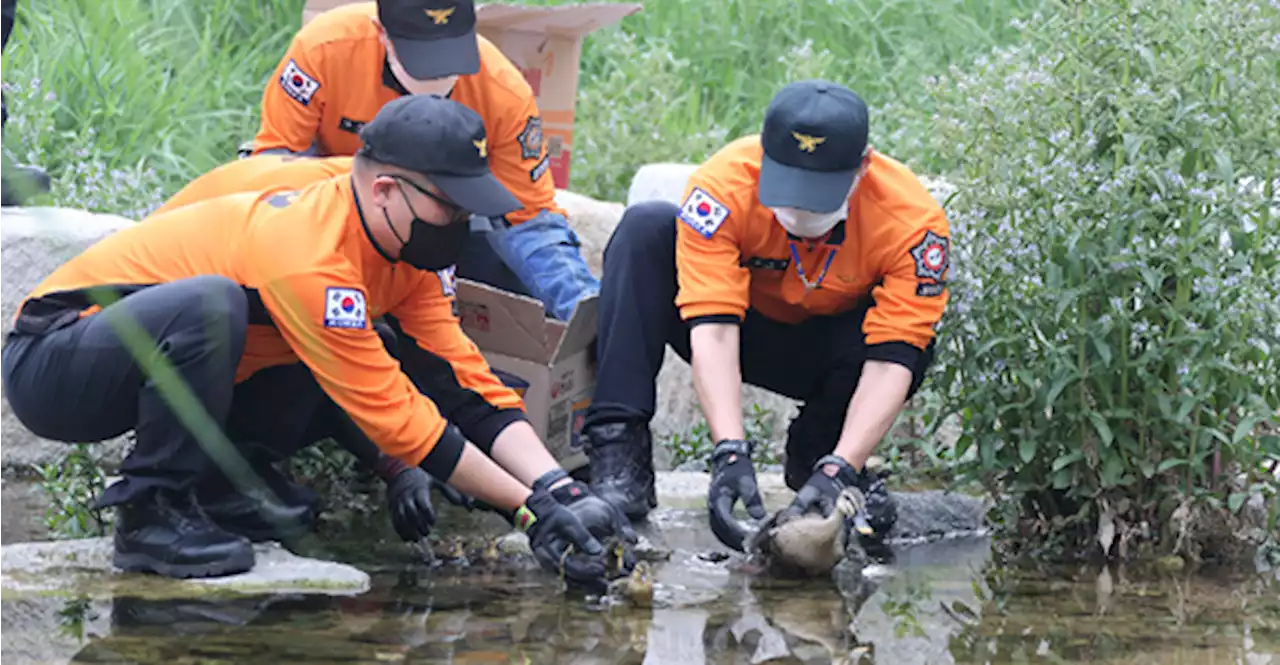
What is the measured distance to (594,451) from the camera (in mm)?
3875

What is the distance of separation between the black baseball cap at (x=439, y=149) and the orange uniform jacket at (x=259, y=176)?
51 centimetres

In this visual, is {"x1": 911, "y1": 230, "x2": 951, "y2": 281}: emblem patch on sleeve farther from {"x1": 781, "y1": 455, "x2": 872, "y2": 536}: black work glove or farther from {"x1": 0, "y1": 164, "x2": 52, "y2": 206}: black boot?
{"x1": 0, "y1": 164, "x2": 52, "y2": 206}: black boot

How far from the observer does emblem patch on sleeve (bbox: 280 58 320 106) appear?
169 inches

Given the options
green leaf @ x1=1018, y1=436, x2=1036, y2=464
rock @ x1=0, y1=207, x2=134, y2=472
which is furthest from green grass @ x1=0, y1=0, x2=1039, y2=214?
green leaf @ x1=1018, y1=436, x2=1036, y2=464

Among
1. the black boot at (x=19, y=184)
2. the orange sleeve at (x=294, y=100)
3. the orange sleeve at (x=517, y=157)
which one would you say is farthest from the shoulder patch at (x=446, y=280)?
the black boot at (x=19, y=184)

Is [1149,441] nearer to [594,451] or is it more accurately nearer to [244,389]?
[594,451]

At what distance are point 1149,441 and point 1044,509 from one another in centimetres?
33

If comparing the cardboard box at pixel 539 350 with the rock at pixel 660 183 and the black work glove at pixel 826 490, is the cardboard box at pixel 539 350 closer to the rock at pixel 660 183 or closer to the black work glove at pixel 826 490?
the black work glove at pixel 826 490

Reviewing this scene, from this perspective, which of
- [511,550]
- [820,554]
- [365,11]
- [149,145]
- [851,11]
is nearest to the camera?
[820,554]

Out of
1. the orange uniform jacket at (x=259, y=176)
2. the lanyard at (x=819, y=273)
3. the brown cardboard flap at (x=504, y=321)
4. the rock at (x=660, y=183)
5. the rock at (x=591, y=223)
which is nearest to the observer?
the orange uniform jacket at (x=259, y=176)

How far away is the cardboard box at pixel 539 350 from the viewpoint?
3.94m

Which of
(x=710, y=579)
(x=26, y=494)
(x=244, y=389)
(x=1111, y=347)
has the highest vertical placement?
(x=1111, y=347)

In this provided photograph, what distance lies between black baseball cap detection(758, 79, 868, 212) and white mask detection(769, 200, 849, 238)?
48 mm

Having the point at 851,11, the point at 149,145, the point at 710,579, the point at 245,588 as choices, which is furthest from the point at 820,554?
the point at 851,11
